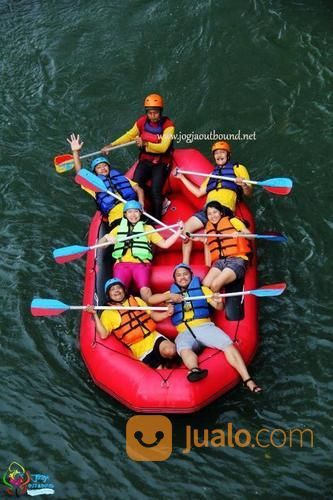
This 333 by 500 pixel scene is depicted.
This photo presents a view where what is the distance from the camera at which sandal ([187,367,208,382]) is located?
14.2ft

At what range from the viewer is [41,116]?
802cm

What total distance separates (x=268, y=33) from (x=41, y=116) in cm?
340

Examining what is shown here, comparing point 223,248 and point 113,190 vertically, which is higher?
point 113,190

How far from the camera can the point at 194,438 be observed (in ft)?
15.1

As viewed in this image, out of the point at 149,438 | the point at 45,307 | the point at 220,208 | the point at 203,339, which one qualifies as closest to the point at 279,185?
the point at 220,208

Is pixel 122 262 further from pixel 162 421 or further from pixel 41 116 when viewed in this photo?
pixel 41 116

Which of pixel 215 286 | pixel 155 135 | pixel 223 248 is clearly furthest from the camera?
pixel 155 135

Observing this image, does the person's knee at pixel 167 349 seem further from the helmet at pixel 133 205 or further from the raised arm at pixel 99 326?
the helmet at pixel 133 205

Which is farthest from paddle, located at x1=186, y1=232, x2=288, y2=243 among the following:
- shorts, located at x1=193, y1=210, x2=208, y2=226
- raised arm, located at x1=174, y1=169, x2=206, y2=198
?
raised arm, located at x1=174, y1=169, x2=206, y2=198

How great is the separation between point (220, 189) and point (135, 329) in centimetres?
167

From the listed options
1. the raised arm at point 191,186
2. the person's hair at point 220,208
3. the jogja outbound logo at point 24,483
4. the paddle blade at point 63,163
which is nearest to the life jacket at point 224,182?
the raised arm at point 191,186

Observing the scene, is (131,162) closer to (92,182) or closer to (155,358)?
(92,182)

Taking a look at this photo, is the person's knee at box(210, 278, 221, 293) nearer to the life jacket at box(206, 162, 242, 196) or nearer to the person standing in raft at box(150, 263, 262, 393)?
the person standing in raft at box(150, 263, 262, 393)

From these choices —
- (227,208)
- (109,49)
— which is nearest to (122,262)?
(227,208)
